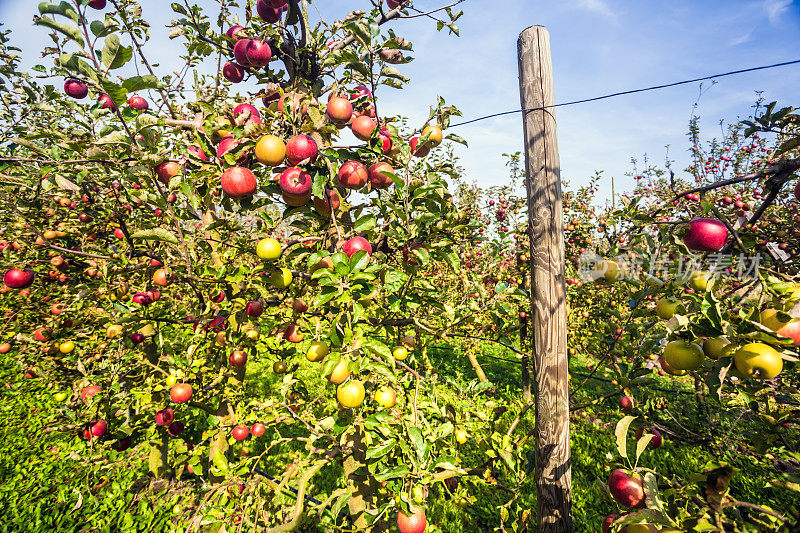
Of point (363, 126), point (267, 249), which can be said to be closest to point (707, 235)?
point (363, 126)

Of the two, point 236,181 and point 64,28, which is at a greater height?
point 64,28

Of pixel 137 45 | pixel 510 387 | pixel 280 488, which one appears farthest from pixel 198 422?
pixel 510 387

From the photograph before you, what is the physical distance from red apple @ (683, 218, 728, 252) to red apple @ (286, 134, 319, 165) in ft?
5.59

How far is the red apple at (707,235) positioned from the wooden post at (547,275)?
0.54 m

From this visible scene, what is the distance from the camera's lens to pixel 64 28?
1.37 m

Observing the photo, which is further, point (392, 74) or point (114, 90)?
point (392, 74)

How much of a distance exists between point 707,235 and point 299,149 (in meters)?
1.77

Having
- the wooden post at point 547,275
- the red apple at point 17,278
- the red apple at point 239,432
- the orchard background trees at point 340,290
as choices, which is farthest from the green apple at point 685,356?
the red apple at point 17,278

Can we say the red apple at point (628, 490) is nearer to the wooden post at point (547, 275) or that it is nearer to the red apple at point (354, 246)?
the wooden post at point (547, 275)

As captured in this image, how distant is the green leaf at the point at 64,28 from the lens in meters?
1.29

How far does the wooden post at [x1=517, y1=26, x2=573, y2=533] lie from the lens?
1688mm

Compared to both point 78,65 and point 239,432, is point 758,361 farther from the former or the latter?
point 239,432

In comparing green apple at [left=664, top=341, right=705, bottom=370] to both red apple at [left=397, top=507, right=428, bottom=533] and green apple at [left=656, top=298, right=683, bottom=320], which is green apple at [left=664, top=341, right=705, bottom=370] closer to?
green apple at [left=656, top=298, right=683, bottom=320]

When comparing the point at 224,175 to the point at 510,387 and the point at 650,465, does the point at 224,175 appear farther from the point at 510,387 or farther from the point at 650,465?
the point at 510,387
